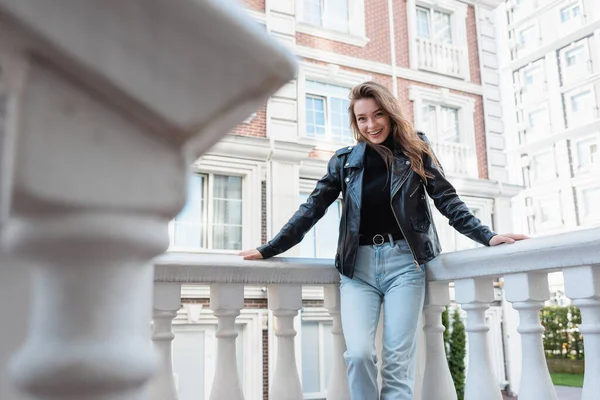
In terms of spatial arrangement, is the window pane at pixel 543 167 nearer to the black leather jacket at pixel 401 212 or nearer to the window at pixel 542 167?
the window at pixel 542 167

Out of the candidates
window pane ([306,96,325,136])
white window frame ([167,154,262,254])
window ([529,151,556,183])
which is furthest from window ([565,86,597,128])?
white window frame ([167,154,262,254])

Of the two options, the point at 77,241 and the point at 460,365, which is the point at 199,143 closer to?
the point at 77,241

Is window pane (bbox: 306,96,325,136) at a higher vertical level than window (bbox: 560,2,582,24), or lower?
lower

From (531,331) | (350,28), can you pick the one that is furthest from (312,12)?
(531,331)

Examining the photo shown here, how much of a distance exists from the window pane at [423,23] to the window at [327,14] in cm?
168

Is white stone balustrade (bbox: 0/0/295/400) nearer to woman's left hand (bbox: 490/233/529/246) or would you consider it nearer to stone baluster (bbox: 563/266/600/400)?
stone baluster (bbox: 563/266/600/400)

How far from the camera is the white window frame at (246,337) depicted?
7.64 metres

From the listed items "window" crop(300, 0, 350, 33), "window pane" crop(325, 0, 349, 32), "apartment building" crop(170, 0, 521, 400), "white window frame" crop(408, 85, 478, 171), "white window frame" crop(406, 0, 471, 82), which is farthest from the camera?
"white window frame" crop(406, 0, 471, 82)

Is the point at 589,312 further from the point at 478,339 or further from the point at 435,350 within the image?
the point at 435,350

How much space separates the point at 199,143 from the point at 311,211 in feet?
5.22

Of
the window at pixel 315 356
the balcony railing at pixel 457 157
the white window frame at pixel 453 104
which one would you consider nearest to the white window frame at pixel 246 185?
the window at pixel 315 356

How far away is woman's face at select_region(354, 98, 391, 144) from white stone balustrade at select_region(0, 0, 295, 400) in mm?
1650

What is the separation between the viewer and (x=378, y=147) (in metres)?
2.04

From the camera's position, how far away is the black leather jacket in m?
1.88
